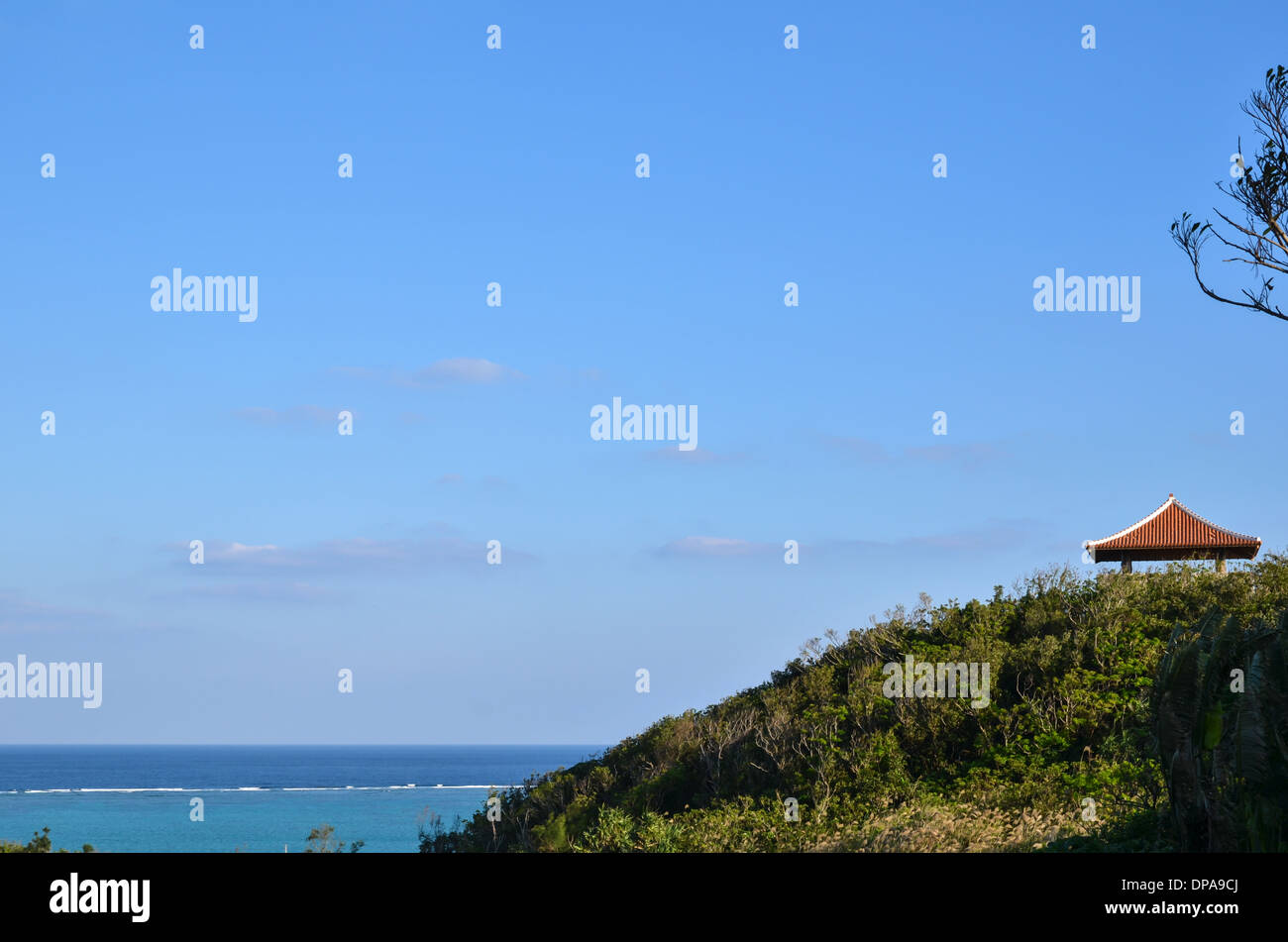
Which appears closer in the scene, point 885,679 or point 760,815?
point 760,815

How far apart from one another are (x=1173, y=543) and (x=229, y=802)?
333 feet

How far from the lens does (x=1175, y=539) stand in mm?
32656

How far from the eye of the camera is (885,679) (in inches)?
908

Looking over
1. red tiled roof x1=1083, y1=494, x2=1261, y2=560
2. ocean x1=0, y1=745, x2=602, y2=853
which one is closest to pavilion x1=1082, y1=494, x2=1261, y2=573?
red tiled roof x1=1083, y1=494, x2=1261, y2=560

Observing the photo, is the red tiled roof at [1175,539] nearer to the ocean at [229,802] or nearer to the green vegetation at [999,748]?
the green vegetation at [999,748]

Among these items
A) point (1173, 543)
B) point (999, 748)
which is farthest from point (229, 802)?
point (999, 748)

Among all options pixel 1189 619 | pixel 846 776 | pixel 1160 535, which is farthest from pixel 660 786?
pixel 1160 535

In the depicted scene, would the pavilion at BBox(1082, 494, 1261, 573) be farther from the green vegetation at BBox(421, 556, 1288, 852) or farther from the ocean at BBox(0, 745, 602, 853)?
the ocean at BBox(0, 745, 602, 853)

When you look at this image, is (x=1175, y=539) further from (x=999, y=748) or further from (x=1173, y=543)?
(x=999, y=748)
